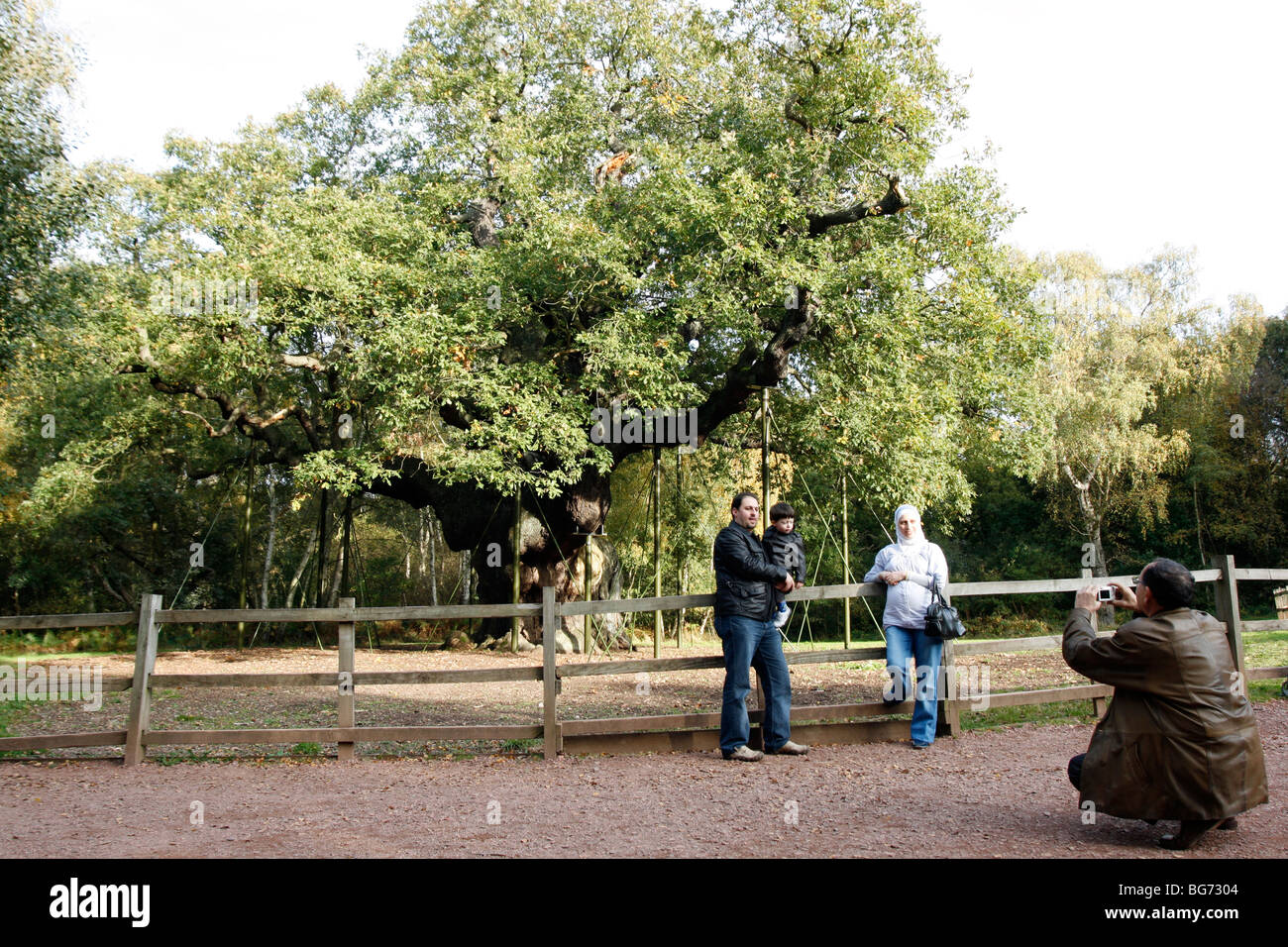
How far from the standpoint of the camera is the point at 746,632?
22.3 ft

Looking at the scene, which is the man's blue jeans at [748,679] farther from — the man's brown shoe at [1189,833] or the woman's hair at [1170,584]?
the man's brown shoe at [1189,833]

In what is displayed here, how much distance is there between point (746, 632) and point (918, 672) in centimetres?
162

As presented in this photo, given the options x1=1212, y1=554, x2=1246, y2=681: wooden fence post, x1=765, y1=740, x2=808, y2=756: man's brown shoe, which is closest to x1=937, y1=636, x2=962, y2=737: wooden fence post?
x1=765, y1=740, x2=808, y2=756: man's brown shoe

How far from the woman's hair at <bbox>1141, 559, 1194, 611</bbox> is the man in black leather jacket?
2.67 meters

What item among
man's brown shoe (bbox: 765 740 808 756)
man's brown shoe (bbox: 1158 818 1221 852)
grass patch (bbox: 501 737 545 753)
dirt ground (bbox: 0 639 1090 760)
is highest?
man's brown shoe (bbox: 1158 818 1221 852)

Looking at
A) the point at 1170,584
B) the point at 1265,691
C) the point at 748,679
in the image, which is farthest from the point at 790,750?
the point at 1265,691

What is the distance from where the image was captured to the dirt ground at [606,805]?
4.75m

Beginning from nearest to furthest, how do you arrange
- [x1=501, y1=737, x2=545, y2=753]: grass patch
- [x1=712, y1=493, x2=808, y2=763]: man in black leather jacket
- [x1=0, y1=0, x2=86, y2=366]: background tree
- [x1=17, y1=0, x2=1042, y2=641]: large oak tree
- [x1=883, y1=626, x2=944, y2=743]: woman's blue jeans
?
[x1=712, y1=493, x2=808, y2=763]: man in black leather jacket → [x1=883, y1=626, x2=944, y2=743]: woman's blue jeans → [x1=501, y1=737, x2=545, y2=753]: grass patch → [x1=0, y1=0, x2=86, y2=366]: background tree → [x1=17, y1=0, x2=1042, y2=641]: large oak tree

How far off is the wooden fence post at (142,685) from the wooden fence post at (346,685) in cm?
155

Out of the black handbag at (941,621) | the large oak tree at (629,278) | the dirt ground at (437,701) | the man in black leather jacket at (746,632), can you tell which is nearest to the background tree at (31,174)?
the large oak tree at (629,278)

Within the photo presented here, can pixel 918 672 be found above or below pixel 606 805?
above

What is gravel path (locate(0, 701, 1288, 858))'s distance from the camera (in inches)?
187

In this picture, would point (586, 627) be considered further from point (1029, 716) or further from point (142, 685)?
point (142, 685)

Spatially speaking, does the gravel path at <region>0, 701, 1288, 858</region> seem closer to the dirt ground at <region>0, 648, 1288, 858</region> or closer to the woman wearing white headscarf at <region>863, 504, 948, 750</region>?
the dirt ground at <region>0, 648, 1288, 858</region>
